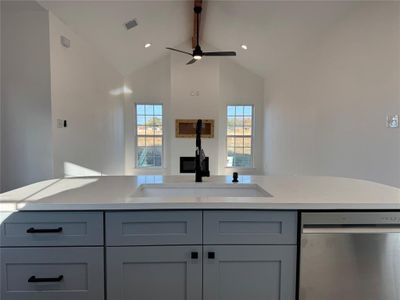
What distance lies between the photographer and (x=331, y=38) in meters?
4.00

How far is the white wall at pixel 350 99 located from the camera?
113 inches

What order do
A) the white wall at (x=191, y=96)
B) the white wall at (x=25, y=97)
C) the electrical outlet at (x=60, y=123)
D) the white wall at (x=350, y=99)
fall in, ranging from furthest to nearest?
the white wall at (x=191, y=96), the electrical outlet at (x=60, y=123), the white wall at (x=25, y=97), the white wall at (x=350, y=99)

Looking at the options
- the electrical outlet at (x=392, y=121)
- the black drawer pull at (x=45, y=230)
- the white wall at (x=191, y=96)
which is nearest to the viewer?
the black drawer pull at (x=45, y=230)

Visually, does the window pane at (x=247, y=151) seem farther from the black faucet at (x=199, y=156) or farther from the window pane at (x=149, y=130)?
the black faucet at (x=199, y=156)

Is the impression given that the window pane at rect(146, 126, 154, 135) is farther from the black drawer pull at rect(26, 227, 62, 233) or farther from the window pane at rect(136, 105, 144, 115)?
the black drawer pull at rect(26, 227, 62, 233)

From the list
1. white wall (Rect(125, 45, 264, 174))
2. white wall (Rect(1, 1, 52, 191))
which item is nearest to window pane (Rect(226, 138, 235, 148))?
white wall (Rect(125, 45, 264, 174))

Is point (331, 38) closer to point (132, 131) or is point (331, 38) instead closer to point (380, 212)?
point (380, 212)

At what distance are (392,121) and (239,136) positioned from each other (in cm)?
521

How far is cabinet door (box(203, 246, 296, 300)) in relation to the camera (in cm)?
122

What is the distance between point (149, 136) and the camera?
7746mm

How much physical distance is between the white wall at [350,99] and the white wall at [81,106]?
3.87 metres

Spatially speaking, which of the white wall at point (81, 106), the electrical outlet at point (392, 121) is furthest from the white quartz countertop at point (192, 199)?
the white wall at point (81, 106)

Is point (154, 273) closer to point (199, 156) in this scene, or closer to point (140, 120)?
point (199, 156)

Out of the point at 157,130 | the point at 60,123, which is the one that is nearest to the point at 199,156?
the point at 60,123
